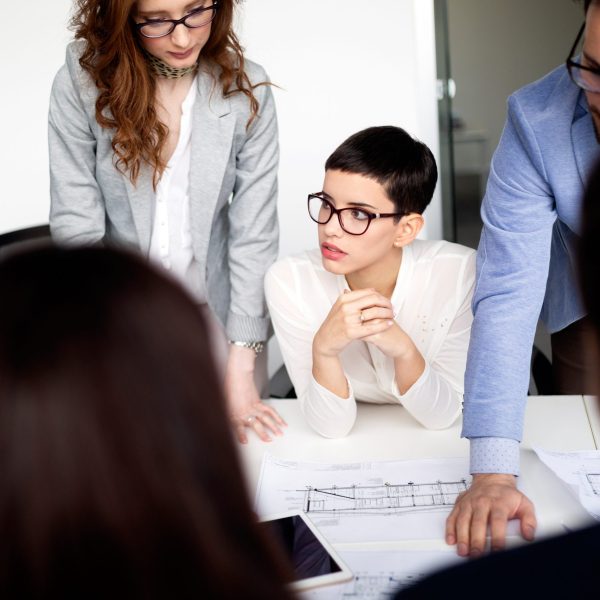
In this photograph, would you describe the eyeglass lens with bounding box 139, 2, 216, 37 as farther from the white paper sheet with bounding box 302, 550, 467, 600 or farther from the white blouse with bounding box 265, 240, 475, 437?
the white paper sheet with bounding box 302, 550, 467, 600

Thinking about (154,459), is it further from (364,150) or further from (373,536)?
(364,150)

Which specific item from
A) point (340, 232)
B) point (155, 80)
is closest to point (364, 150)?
point (340, 232)

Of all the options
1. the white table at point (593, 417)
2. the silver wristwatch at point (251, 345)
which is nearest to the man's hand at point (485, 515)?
the white table at point (593, 417)

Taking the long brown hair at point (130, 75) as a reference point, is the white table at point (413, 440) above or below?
below

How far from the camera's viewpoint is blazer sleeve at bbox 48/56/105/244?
6.81 ft

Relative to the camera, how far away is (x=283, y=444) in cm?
178

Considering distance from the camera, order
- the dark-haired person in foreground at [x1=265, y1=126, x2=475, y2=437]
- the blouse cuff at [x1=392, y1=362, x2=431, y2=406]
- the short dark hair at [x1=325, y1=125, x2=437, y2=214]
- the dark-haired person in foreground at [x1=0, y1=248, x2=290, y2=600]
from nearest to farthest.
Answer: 1. the dark-haired person in foreground at [x1=0, y1=248, x2=290, y2=600]
2. the blouse cuff at [x1=392, y1=362, x2=431, y2=406]
3. the dark-haired person in foreground at [x1=265, y1=126, x2=475, y2=437]
4. the short dark hair at [x1=325, y1=125, x2=437, y2=214]

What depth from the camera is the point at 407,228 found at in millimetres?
2047

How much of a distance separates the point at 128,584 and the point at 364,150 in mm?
1553

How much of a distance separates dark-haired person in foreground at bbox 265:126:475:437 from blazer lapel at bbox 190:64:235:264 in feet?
0.82

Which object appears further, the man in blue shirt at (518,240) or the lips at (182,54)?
the lips at (182,54)

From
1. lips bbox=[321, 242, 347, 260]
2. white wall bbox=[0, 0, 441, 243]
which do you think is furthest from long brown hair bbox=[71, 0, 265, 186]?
white wall bbox=[0, 0, 441, 243]

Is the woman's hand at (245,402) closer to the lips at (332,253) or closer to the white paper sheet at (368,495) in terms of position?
the white paper sheet at (368,495)

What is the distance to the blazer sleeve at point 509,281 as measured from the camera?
1.55 meters
